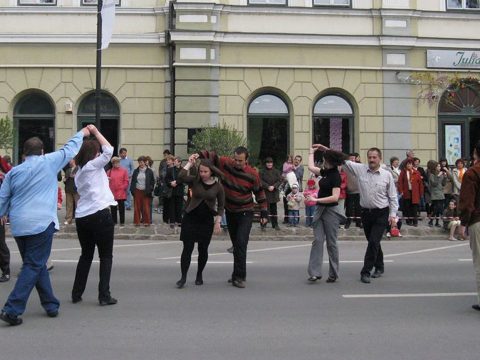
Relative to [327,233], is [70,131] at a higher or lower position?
higher

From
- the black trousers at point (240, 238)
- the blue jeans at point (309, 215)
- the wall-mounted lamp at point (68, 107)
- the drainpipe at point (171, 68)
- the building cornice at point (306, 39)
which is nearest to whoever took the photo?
the black trousers at point (240, 238)

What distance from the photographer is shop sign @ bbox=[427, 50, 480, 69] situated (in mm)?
21375

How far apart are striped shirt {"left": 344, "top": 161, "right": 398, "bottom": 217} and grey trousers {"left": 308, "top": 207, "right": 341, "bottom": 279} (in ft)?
1.79

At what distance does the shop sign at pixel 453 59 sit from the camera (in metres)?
21.4

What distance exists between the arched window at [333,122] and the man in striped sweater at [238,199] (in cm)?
1263

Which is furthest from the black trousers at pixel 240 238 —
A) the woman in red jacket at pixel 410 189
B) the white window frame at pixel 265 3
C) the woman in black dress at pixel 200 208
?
the white window frame at pixel 265 3

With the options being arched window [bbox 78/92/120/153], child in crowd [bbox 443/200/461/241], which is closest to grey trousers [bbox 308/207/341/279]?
child in crowd [bbox 443/200/461/241]

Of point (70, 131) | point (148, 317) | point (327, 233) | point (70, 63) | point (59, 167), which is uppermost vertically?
point (70, 63)

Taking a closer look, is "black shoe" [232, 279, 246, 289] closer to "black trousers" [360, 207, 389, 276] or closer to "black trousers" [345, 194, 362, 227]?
"black trousers" [360, 207, 389, 276]

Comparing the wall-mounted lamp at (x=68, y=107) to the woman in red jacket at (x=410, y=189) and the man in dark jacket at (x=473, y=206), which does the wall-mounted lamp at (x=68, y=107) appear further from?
the man in dark jacket at (x=473, y=206)

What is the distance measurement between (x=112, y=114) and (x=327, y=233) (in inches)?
530

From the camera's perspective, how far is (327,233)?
9.25 m

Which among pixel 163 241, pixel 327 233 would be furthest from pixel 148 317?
pixel 163 241

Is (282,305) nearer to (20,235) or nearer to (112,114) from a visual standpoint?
(20,235)
